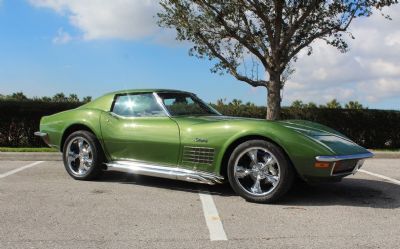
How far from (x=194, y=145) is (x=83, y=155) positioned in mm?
2055

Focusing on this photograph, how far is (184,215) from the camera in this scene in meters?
5.10

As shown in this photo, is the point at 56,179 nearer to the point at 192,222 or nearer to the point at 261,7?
the point at 192,222

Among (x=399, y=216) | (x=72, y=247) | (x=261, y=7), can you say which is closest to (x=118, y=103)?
(x=72, y=247)

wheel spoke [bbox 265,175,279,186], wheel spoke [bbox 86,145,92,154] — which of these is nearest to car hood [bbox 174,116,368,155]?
wheel spoke [bbox 265,175,279,186]

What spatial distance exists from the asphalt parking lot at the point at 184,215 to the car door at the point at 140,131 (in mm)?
486

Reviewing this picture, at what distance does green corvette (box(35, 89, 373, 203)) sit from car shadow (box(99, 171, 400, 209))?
401 millimetres

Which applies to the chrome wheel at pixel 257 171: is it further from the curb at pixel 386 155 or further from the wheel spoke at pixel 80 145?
the curb at pixel 386 155

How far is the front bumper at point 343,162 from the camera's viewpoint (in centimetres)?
533

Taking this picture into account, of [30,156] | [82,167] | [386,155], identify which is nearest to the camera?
[82,167]

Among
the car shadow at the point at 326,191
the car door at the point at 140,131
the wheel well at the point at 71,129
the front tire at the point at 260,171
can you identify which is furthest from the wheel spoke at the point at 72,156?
the front tire at the point at 260,171

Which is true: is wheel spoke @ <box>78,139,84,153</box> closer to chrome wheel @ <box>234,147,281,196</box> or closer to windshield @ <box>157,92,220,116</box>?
windshield @ <box>157,92,220,116</box>

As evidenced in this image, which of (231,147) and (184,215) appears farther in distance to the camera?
(231,147)

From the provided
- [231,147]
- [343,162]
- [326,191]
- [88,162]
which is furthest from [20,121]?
[343,162]

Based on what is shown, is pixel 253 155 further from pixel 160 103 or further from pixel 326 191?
pixel 160 103
